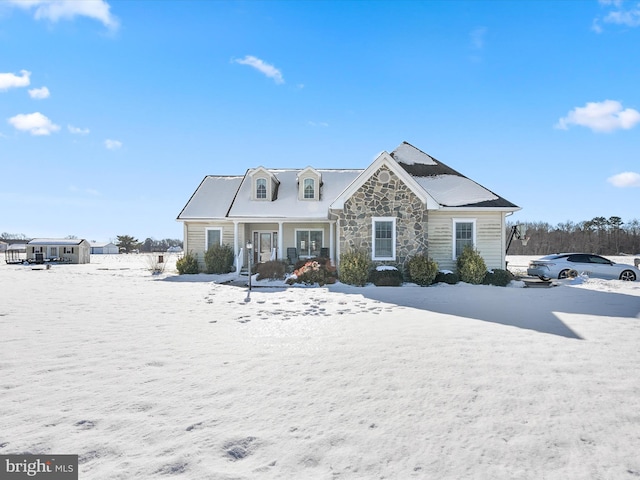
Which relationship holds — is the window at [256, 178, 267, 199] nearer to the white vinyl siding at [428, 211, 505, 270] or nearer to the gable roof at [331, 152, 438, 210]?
the gable roof at [331, 152, 438, 210]

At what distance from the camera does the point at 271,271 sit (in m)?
16.7

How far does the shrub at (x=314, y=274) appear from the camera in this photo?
49.1 ft

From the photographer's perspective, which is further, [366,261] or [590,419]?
[366,261]

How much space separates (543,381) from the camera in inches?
166

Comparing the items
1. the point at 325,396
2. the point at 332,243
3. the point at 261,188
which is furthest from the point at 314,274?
the point at 325,396

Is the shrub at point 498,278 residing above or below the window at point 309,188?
below

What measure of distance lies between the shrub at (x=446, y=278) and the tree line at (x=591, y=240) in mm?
52613

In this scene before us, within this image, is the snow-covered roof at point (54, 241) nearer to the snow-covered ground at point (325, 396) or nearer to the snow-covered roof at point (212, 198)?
the snow-covered roof at point (212, 198)

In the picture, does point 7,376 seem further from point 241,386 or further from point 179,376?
point 241,386

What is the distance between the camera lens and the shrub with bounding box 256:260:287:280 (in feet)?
54.3

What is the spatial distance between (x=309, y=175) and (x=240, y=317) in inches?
553

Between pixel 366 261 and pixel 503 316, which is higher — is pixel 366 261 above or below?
above

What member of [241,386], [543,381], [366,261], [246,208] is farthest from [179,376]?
[246,208]

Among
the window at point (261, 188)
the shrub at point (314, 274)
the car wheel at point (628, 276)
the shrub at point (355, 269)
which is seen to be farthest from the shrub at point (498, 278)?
the window at point (261, 188)
